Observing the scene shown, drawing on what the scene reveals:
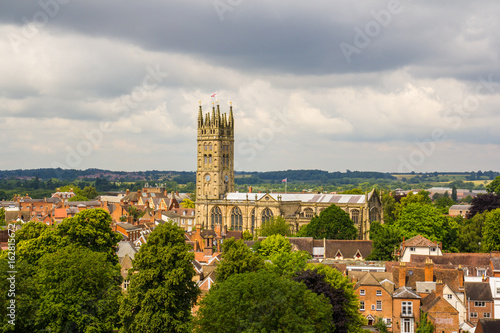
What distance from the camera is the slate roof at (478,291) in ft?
211

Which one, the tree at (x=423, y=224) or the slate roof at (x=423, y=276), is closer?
the slate roof at (x=423, y=276)

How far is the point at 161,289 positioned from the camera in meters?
47.9

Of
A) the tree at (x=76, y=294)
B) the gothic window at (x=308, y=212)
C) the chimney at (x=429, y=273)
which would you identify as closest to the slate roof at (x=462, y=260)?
the chimney at (x=429, y=273)

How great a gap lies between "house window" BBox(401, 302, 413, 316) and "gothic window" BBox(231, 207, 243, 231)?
71348 millimetres

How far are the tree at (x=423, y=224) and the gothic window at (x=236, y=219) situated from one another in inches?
1557

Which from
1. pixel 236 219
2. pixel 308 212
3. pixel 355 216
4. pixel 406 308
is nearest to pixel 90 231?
pixel 406 308

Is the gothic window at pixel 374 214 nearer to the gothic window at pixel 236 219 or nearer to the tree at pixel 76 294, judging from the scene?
the gothic window at pixel 236 219

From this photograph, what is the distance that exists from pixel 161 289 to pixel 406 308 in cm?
2569

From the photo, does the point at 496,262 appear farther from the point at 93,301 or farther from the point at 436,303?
the point at 93,301

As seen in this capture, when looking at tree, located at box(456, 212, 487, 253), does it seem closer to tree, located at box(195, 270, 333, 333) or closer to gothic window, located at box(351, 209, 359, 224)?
gothic window, located at box(351, 209, 359, 224)

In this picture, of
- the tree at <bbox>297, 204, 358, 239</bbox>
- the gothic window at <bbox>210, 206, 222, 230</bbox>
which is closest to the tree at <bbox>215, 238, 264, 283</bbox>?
the tree at <bbox>297, 204, 358, 239</bbox>

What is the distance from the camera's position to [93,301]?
5200cm

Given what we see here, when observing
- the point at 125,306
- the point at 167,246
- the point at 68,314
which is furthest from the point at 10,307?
the point at 167,246

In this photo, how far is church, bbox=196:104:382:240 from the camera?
5002 inches
